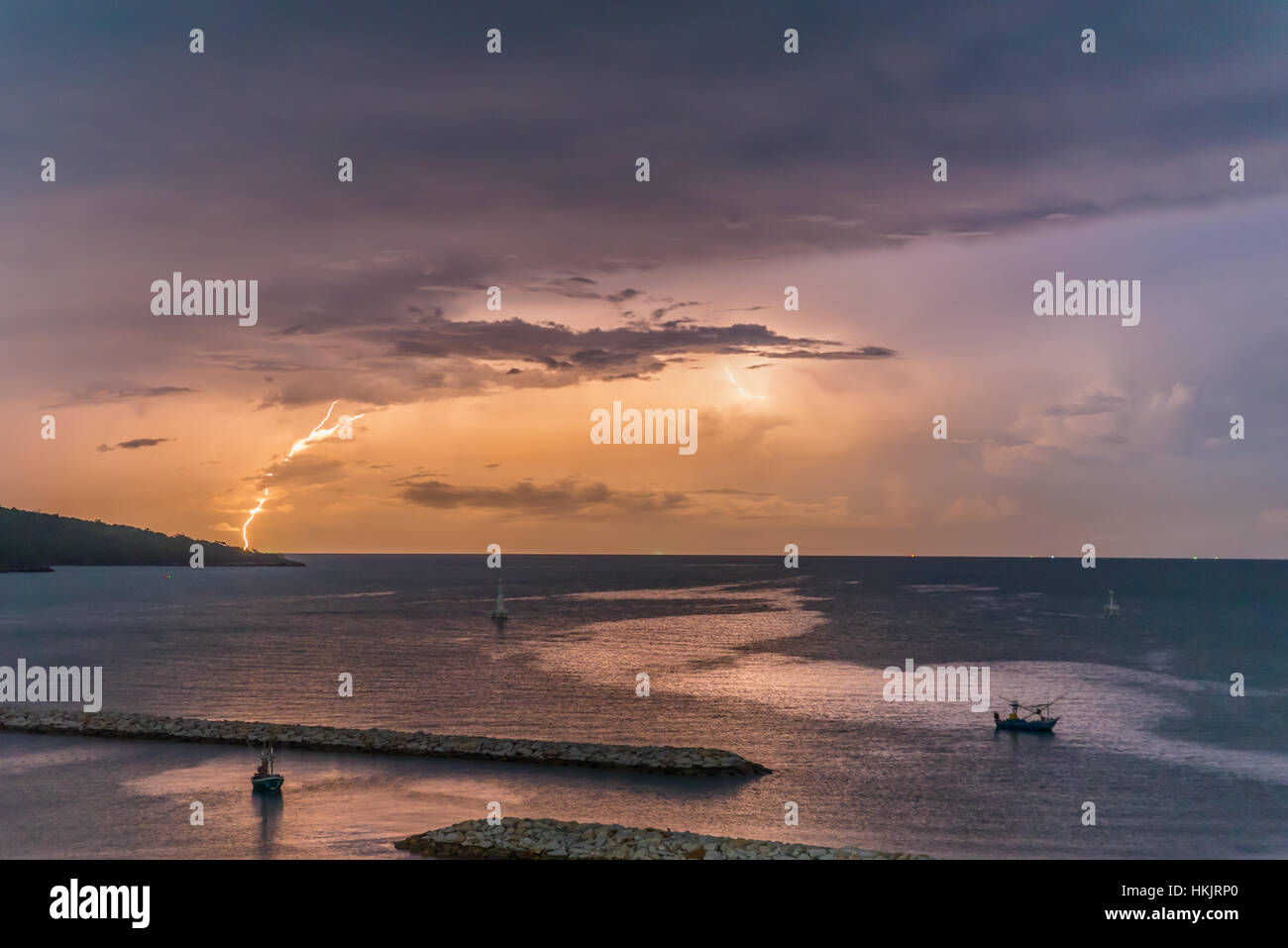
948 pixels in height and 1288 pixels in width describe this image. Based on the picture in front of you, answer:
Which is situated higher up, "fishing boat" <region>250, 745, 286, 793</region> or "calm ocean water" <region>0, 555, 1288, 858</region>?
"fishing boat" <region>250, 745, 286, 793</region>

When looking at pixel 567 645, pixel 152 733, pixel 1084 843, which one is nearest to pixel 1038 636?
pixel 567 645

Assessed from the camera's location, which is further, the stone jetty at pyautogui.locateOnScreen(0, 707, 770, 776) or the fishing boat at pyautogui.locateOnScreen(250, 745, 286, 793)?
the stone jetty at pyautogui.locateOnScreen(0, 707, 770, 776)

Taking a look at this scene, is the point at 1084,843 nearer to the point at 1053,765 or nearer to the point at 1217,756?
the point at 1053,765
